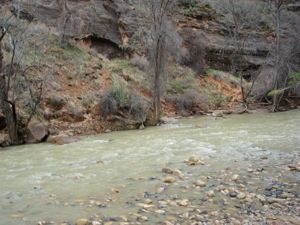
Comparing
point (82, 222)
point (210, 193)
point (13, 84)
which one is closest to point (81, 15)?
point (13, 84)

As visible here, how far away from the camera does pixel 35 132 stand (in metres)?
11.2

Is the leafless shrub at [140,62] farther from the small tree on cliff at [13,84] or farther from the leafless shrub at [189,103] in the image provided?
the small tree on cliff at [13,84]

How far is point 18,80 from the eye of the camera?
1240 cm

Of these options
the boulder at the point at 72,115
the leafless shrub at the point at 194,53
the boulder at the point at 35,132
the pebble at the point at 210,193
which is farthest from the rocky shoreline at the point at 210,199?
the leafless shrub at the point at 194,53

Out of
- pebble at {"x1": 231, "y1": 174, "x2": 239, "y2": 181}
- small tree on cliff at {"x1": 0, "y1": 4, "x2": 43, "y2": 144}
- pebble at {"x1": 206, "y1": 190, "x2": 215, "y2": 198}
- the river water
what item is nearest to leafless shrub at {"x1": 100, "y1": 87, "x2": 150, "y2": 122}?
small tree on cliff at {"x1": 0, "y1": 4, "x2": 43, "y2": 144}

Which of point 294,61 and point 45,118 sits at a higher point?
point 294,61

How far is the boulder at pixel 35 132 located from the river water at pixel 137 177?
1.10 m

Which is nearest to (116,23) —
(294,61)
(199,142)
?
(294,61)

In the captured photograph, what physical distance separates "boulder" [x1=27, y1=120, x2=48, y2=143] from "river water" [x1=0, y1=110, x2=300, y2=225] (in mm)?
1101

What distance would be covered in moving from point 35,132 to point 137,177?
6675 millimetres

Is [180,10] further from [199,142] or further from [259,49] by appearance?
[199,142]

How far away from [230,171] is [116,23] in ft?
57.5

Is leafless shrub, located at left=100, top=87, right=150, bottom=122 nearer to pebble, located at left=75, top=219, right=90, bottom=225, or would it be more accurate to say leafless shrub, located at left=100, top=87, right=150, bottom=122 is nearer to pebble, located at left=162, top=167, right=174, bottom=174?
pebble, located at left=162, top=167, right=174, bottom=174

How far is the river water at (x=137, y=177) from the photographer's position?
4184 mm
